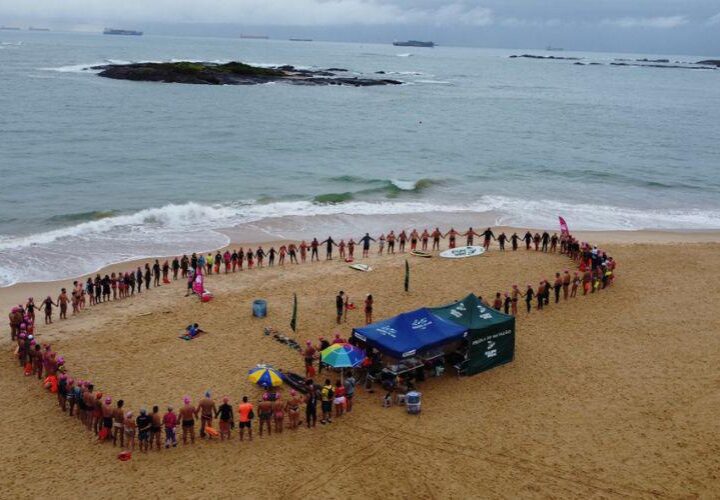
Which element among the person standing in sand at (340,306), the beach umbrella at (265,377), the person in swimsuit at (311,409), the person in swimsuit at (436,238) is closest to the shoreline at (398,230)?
the person in swimsuit at (436,238)

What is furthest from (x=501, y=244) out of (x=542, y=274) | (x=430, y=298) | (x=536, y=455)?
(x=536, y=455)

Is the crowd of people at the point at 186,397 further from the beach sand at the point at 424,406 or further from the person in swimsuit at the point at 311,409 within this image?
the beach sand at the point at 424,406

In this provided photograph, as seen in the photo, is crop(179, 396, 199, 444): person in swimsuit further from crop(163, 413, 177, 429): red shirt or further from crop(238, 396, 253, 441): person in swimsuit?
crop(238, 396, 253, 441): person in swimsuit

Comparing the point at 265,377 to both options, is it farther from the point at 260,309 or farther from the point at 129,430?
the point at 260,309

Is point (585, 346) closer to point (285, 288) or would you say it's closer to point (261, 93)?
point (285, 288)

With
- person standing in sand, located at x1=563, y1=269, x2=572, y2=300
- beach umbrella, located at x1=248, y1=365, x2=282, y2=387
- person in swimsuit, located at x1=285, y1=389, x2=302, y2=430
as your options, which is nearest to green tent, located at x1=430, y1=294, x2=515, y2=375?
beach umbrella, located at x1=248, y1=365, x2=282, y2=387

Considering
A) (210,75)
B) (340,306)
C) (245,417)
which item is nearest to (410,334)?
(340,306)
